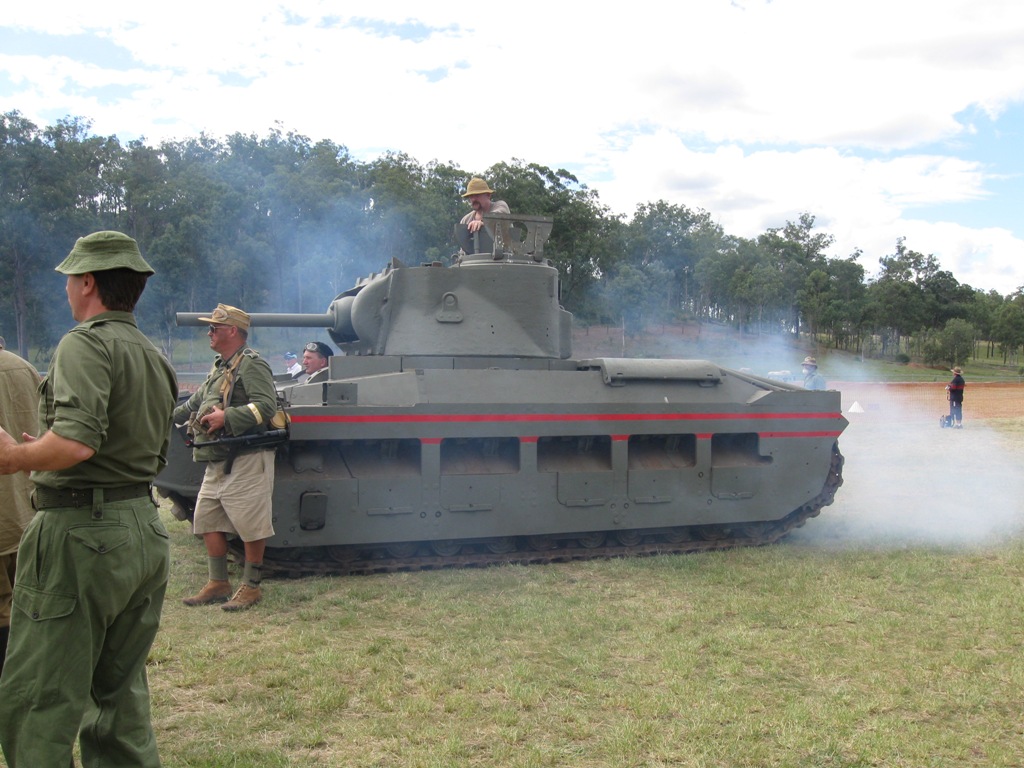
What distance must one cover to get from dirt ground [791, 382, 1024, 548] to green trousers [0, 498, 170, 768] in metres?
6.94

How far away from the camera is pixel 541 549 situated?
800 centimetres

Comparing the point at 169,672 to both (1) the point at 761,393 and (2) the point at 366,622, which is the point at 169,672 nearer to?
(2) the point at 366,622

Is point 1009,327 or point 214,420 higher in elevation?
point 1009,327

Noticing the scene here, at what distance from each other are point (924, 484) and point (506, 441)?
23.7 feet

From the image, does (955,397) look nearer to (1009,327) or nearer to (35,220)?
(35,220)

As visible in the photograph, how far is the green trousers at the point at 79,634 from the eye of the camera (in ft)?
9.57

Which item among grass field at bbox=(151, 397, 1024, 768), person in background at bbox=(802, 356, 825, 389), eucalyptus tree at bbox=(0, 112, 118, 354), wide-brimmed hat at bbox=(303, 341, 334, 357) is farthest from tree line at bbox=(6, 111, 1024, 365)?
grass field at bbox=(151, 397, 1024, 768)

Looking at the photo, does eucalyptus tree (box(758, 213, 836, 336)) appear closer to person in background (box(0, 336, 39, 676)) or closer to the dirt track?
the dirt track

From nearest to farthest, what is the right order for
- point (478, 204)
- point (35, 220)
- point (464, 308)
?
point (464, 308) → point (478, 204) → point (35, 220)

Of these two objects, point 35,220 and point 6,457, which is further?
point 35,220

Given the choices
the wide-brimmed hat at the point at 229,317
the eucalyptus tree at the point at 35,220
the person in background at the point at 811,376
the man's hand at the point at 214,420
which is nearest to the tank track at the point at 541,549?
the man's hand at the point at 214,420

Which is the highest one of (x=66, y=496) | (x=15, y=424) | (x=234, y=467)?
(x=15, y=424)

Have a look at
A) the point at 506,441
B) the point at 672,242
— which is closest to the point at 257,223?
the point at 506,441

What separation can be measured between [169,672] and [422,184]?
3211 centimetres
